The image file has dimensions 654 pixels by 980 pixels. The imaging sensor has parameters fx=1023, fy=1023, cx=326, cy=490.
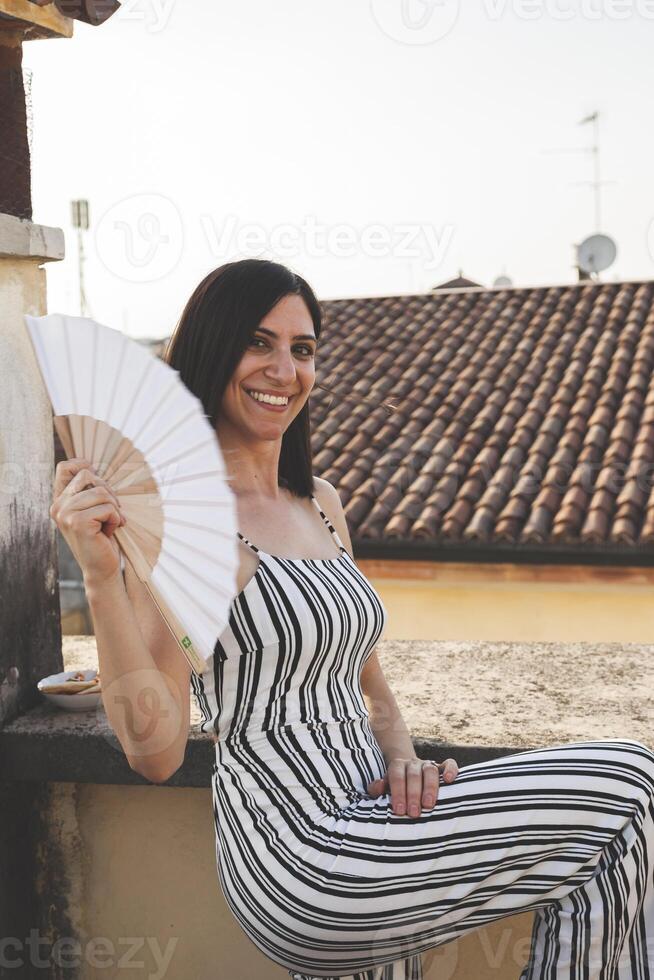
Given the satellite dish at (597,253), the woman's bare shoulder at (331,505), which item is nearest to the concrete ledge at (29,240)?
the woman's bare shoulder at (331,505)

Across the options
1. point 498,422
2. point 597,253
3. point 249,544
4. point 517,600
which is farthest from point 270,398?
point 597,253

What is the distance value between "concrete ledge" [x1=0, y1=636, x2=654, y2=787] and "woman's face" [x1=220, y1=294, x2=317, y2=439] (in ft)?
1.99

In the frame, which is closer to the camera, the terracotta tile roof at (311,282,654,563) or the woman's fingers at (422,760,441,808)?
the woman's fingers at (422,760,441,808)

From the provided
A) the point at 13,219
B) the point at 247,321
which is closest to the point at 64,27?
the point at 13,219

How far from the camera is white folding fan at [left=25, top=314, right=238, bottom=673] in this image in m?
1.30

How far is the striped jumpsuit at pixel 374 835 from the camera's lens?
139cm

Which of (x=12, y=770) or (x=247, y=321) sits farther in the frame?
(x=12, y=770)

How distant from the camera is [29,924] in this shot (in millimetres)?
2018

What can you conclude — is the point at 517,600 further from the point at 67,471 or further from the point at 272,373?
the point at 67,471

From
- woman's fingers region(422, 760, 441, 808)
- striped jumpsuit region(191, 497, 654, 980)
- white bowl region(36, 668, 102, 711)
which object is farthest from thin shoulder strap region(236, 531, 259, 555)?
white bowl region(36, 668, 102, 711)

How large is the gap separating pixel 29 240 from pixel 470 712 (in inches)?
50.0

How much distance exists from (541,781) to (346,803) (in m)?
0.29

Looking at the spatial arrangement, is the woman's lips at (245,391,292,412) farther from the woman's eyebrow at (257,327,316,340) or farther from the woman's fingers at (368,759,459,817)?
the woman's fingers at (368,759,459,817)

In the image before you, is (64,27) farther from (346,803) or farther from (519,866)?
(519,866)
